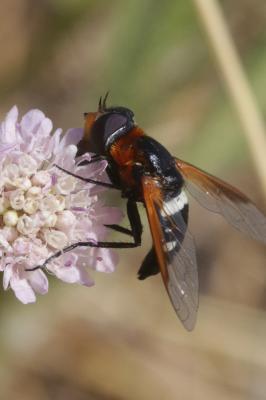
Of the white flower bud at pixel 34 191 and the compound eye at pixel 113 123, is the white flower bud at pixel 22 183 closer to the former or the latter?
the white flower bud at pixel 34 191

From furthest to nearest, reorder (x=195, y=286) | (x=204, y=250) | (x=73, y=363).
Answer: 1. (x=204, y=250)
2. (x=73, y=363)
3. (x=195, y=286)

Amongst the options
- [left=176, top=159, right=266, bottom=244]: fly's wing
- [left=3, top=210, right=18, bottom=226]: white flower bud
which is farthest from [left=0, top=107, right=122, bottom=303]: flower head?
[left=176, top=159, right=266, bottom=244]: fly's wing

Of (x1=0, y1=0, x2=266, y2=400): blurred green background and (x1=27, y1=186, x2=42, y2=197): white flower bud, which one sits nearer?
(x1=27, y1=186, x2=42, y2=197): white flower bud

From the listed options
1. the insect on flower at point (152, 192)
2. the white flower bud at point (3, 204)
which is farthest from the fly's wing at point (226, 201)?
the white flower bud at point (3, 204)

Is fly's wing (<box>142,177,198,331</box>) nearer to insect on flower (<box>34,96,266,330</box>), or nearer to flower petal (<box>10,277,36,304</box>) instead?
insect on flower (<box>34,96,266,330</box>)

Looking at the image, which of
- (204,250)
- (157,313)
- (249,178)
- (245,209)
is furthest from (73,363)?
(245,209)

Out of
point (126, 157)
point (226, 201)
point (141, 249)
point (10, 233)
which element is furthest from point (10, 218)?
point (141, 249)

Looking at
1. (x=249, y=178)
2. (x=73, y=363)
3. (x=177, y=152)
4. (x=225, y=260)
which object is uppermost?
(x=177, y=152)

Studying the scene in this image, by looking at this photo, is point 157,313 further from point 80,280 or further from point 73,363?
point 80,280
